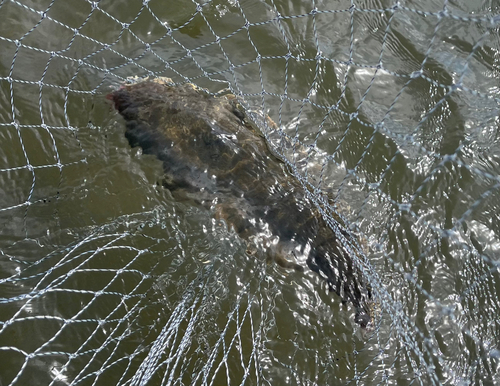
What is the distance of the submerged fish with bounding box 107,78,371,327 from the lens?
382 cm

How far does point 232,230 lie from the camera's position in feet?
12.9

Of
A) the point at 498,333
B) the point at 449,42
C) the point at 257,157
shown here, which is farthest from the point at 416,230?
the point at 449,42

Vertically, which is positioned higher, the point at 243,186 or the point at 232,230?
the point at 243,186

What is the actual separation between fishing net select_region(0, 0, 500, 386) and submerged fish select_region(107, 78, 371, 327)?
0.15 metres

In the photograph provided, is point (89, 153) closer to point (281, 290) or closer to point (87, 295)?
point (87, 295)

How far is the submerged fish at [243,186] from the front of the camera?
3.82m

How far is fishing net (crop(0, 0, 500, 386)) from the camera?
376cm

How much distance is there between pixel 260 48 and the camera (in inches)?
209

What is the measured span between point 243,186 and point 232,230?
42cm

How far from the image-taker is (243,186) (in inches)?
154

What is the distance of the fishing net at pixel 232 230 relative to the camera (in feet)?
12.3

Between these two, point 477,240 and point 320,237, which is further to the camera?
point 477,240

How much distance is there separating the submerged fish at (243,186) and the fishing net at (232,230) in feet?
0.48

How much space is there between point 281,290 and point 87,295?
181 cm
